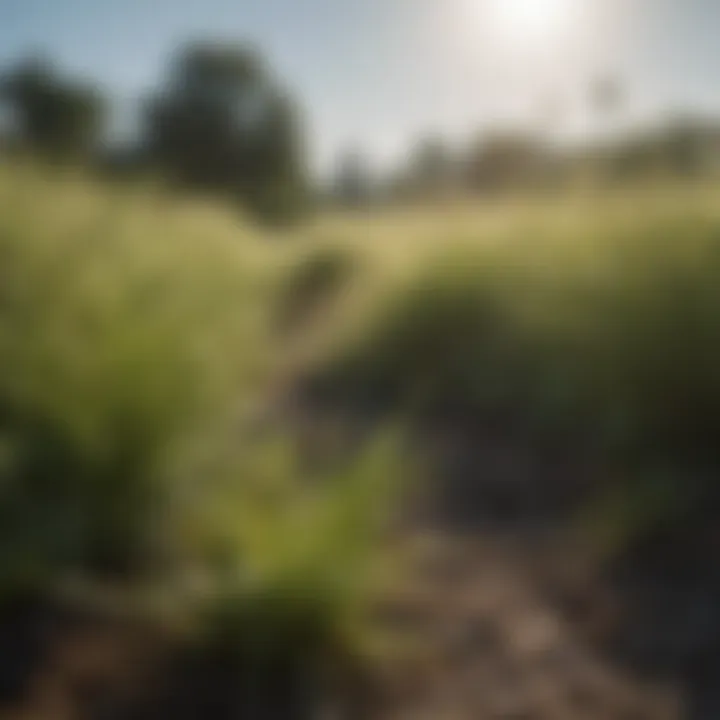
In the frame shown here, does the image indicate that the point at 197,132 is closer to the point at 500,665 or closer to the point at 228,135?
the point at 228,135

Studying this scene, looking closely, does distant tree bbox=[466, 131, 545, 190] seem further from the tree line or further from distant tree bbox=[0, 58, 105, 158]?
distant tree bbox=[0, 58, 105, 158]

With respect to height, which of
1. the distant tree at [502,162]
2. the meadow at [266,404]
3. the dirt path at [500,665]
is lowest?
the dirt path at [500,665]

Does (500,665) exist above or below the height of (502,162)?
below

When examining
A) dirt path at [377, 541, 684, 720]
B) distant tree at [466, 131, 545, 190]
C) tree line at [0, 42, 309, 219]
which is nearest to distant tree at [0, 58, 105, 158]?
tree line at [0, 42, 309, 219]

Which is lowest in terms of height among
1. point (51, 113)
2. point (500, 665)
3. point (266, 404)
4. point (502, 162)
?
point (500, 665)

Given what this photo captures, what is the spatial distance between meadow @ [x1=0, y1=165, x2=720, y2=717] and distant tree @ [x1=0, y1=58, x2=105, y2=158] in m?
0.10

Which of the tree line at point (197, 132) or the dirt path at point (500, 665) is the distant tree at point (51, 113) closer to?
the tree line at point (197, 132)

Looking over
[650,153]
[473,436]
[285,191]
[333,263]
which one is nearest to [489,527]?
[473,436]

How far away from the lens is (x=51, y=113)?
6.76ft

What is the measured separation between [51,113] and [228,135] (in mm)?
2390

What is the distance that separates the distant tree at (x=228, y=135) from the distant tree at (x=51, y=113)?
257 mm

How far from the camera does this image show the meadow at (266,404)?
1.50 meters

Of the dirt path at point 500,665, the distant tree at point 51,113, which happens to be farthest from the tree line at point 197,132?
the dirt path at point 500,665

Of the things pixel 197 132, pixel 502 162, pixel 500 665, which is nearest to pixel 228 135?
pixel 197 132
